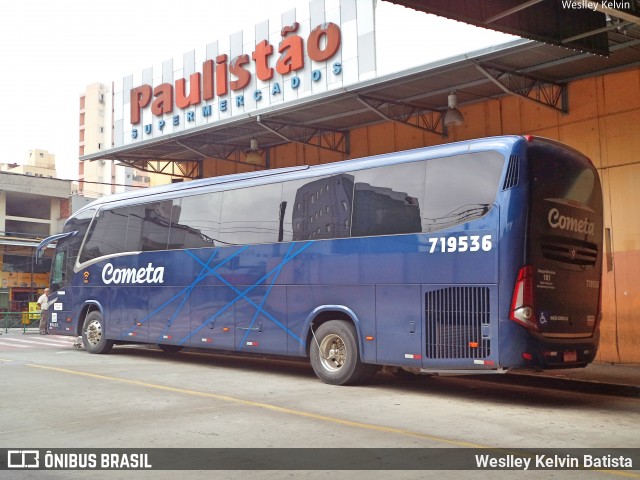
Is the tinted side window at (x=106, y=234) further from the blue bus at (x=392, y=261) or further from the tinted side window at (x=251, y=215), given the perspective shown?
the tinted side window at (x=251, y=215)

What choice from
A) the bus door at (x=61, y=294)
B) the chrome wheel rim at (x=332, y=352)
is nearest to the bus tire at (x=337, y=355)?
the chrome wheel rim at (x=332, y=352)

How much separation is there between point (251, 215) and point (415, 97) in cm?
571

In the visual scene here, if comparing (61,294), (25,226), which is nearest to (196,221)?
(61,294)

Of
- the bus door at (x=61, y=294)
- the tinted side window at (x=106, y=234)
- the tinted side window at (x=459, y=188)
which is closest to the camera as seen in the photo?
the tinted side window at (x=459, y=188)

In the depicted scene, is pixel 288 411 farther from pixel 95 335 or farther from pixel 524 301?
pixel 95 335

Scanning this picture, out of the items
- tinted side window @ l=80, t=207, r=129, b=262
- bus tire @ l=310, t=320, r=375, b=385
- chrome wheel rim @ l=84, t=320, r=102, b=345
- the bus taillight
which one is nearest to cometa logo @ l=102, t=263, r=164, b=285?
tinted side window @ l=80, t=207, r=129, b=262

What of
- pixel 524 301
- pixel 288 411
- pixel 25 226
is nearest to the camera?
pixel 288 411

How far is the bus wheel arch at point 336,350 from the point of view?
11383mm

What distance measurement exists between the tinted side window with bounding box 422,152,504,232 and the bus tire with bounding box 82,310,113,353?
10272mm

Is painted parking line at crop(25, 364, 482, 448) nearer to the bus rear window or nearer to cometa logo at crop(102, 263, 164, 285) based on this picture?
cometa logo at crop(102, 263, 164, 285)

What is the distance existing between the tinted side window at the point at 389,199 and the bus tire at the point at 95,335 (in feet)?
28.8

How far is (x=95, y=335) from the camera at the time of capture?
17.5 meters

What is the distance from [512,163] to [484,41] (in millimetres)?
5500

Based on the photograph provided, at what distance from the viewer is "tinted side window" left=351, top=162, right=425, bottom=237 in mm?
10688
